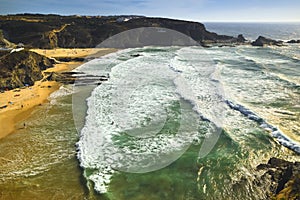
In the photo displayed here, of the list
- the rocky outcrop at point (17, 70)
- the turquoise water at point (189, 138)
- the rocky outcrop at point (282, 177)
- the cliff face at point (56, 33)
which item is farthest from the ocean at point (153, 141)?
the cliff face at point (56, 33)

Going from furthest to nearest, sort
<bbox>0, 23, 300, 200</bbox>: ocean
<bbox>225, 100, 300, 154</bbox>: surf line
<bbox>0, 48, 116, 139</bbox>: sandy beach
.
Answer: <bbox>0, 48, 116, 139</bbox>: sandy beach
<bbox>225, 100, 300, 154</bbox>: surf line
<bbox>0, 23, 300, 200</bbox>: ocean

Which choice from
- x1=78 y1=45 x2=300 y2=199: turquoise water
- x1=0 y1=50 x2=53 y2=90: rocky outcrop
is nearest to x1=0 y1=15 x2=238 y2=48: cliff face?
x1=0 y1=50 x2=53 y2=90: rocky outcrop

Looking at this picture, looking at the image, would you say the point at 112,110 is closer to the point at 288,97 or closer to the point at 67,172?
the point at 67,172

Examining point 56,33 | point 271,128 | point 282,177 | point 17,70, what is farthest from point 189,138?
point 56,33

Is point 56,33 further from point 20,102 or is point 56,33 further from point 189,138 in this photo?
point 189,138

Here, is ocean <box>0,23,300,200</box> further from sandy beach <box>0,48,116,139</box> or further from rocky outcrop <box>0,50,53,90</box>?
rocky outcrop <box>0,50,53,90</box>
